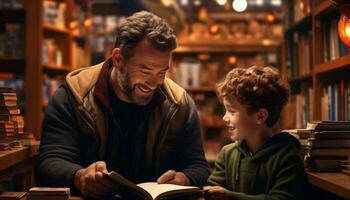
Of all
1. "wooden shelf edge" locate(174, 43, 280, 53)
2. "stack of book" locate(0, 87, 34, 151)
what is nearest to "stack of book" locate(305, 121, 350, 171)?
"stack of book" locate(0, 87, 34, 151)

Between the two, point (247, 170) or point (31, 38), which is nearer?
point (247, 170)

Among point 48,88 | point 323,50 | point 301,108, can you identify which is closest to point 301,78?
point 301,108

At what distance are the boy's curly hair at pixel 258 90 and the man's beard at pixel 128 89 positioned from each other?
1.18 feet

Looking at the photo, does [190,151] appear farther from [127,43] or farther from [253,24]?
[253,24]

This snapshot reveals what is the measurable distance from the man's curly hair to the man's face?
0.02 meters

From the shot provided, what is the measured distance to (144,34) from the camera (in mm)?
2389

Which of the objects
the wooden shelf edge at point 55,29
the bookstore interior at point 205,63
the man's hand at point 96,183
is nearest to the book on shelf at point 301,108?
the bookstore interior at point 205,63

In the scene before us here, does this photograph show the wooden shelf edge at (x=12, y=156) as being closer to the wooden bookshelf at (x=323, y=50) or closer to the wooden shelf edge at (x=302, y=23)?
Answer: the wooden bookshelf at (x=323, y=50)

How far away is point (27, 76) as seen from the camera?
4898mm

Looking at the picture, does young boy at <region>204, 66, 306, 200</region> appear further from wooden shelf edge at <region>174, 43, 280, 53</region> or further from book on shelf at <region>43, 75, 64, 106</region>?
wooden shelf edge at <region>174, 43, 280, 53</region>

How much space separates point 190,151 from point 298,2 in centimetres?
283

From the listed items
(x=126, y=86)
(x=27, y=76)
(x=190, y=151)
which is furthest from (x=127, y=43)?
(x=27, y=76)

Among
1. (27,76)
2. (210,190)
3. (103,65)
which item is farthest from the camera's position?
(27,76)

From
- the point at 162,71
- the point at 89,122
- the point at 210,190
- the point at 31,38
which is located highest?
the point at 31,38
